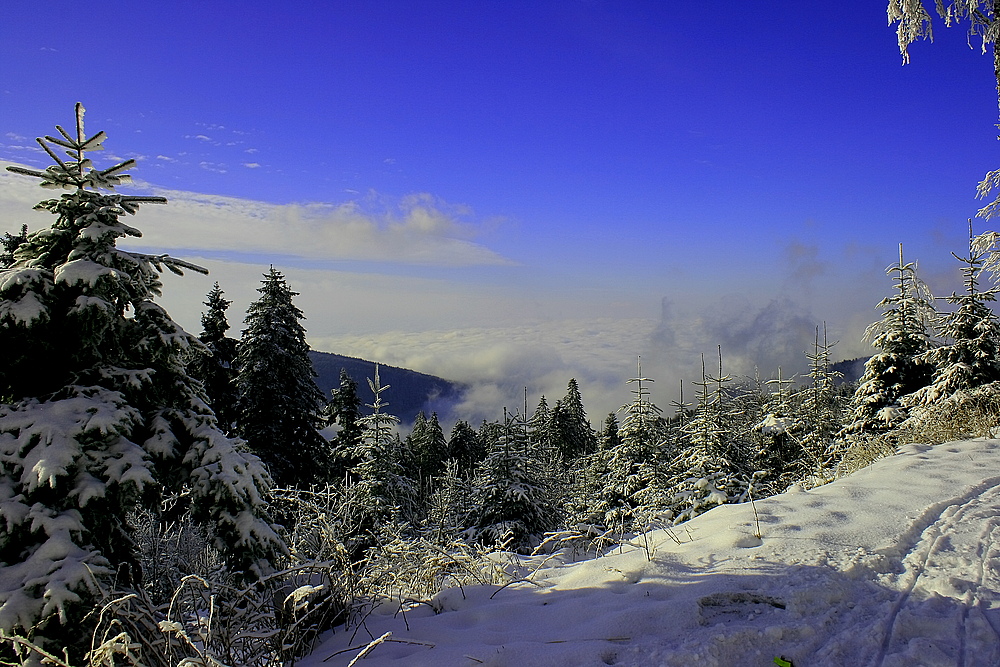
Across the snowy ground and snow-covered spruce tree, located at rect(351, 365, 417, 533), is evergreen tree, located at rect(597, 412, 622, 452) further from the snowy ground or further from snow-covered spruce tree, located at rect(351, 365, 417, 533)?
the snowy ground

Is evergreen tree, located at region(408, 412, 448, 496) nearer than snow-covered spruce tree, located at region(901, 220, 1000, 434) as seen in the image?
No

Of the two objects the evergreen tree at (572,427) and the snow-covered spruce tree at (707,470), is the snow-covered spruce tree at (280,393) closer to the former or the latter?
the snow-covered spruce tree at (707,470)

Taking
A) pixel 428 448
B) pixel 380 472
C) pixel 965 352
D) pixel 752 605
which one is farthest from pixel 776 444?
pixel 428 448

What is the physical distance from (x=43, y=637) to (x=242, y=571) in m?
1.43

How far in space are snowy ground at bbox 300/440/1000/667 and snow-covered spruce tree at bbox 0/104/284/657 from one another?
5.15ft

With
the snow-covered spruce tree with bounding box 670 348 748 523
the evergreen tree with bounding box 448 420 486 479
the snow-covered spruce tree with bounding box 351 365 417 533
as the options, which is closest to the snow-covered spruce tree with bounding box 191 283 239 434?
the snow-covered spruce tree with bounding box 351 365 417 533

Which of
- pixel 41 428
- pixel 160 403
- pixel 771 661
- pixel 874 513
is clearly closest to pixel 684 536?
pixel 874 513

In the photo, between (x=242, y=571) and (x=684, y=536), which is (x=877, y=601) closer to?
(x=684, y=536)

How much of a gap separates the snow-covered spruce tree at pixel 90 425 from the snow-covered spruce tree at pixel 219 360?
16.3m

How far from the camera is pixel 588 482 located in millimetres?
34969

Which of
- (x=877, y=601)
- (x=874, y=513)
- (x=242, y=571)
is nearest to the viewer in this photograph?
(x=877, y=601)

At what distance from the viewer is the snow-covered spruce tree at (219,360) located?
20438 millimetres

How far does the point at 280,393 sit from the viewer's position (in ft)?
62.5

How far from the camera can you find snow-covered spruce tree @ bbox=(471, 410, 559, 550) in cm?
1861
